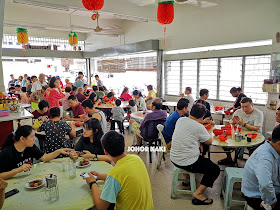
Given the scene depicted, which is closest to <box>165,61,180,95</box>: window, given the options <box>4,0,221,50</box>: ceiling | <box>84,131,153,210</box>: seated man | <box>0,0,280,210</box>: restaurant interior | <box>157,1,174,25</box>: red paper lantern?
<box>0,0,280,210</box>: restaurant interior

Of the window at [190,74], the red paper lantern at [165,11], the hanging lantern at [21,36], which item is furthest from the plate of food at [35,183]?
the hanging lantern at [21,36]

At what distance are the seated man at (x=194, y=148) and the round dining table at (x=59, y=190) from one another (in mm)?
1046

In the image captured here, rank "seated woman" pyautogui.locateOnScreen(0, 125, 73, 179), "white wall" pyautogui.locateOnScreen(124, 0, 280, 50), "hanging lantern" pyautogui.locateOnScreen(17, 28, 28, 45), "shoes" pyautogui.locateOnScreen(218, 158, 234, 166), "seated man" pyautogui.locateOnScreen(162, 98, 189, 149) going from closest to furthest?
1. "seated woman" pyautogui.locateOnScreen(0, 125, 73, 179)
2. "seated man" pyautogui.locateOnScreen(162, 98, 189, 149)
3. "shoes" pyautogui.locateOnScreen(218, 158, 234, 166)
4. "white wall" pyautogui.locateOnScreen(124, 0, 280, 50)
5. "hanging lantern" pyautogui.locateOnScreen(17, 28, 28, 45)

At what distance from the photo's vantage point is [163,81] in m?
8.31

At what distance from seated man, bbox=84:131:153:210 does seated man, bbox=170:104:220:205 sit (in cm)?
122

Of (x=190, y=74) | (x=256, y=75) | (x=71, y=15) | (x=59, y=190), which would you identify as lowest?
(x=59, y=190)

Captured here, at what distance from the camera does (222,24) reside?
20.0ft

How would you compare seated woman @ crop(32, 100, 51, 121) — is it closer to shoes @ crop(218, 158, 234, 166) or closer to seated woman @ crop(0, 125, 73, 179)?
seated woman @ crop(0, 125, 73, 179)

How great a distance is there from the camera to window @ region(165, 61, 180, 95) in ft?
26.1

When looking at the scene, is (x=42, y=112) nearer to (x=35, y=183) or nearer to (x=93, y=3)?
(x=93, y=3)

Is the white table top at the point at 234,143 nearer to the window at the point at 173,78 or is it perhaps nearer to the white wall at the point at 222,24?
the white wall at the point at 222,24

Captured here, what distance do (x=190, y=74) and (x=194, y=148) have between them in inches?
200

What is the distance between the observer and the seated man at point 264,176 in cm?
183

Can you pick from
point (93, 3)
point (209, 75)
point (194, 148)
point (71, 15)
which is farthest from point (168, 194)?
point (71, 15)
